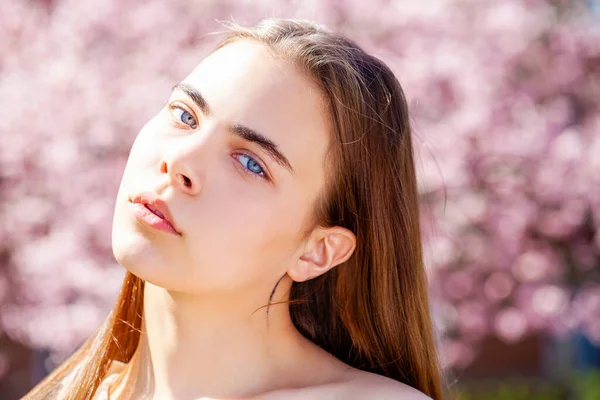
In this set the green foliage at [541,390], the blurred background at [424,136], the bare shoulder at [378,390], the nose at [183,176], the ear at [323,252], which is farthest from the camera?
the green foliage at [541,390]

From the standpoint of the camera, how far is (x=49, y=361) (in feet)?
18.8

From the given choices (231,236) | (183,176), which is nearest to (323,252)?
(231,236)

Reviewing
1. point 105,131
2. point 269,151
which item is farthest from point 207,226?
point 105,131

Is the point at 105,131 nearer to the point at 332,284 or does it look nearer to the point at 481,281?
the point at 481,281

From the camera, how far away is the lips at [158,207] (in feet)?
6.17

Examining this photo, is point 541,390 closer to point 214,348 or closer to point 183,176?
point 214,348

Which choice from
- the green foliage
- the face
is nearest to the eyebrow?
the face

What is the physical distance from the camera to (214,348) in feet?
6.70

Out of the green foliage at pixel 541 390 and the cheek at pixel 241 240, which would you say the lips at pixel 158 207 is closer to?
the cheek at pixel 241 240

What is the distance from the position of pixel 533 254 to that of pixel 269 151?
3721mm

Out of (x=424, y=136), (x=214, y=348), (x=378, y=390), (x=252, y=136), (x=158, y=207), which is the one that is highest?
(x=424, y=136)

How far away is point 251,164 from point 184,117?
186mm

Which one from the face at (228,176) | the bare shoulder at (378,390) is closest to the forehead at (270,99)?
the face at (228,176)

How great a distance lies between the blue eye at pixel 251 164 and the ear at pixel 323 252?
0.22 meters
